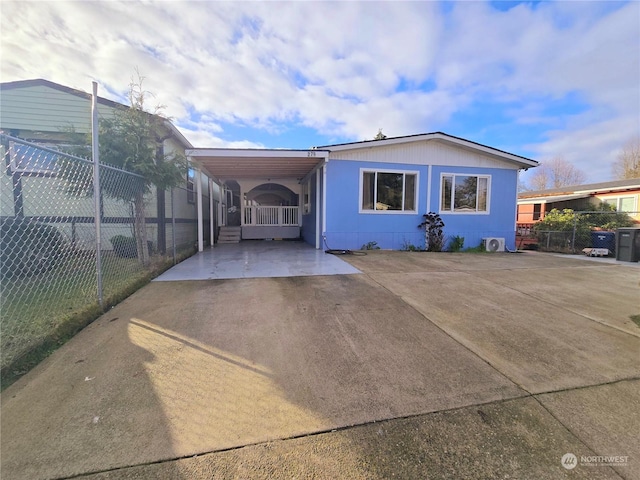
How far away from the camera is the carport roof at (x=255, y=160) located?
7680 mm

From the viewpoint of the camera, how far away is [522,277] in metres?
5.72

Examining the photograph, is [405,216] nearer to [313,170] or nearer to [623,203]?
[313,170]

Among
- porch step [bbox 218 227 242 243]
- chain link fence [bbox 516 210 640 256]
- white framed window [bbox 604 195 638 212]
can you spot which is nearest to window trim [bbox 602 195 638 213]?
white framed window [bbox 604 195 638 212]

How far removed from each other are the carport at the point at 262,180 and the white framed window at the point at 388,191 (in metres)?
1.49

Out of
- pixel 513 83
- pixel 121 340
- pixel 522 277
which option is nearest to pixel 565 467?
pixel 121 340

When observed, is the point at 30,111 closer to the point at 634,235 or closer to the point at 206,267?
the point at 206,267

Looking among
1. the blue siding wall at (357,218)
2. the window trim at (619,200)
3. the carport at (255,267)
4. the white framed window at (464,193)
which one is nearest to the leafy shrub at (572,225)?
the window trim at (619,200)

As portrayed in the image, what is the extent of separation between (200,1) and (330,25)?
3.05 metres

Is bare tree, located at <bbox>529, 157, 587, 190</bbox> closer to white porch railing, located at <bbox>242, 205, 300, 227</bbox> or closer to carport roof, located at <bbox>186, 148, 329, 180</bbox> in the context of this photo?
white porch railing, located at <bbox>242, 205, 300, 227</bbox>

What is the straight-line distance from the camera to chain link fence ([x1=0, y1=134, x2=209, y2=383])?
2.76m

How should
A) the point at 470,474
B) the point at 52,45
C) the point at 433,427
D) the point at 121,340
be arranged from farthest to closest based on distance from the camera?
1. the point at 52,45
2. the point at 121,340
3. the point at 433,427
4. the point at 470,474

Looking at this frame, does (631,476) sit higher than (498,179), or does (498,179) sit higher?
(498,179)

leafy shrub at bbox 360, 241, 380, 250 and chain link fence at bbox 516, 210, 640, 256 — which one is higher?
chain link fence at bbox 516, 210, 640, 256

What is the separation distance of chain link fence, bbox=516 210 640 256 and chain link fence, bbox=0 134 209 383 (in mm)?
13622
